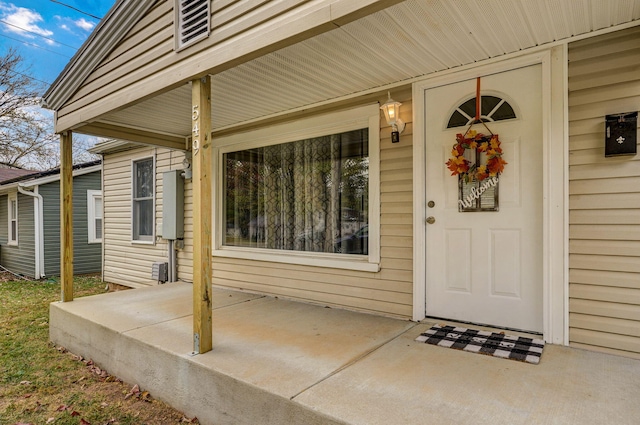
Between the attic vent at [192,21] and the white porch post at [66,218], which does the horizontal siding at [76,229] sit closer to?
the white porch post at [66,218]

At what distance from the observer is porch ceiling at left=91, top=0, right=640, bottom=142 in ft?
7.13

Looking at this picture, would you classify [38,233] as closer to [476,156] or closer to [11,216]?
[11,216]

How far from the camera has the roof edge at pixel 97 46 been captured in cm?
318

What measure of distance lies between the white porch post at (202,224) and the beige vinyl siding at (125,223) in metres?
3.34

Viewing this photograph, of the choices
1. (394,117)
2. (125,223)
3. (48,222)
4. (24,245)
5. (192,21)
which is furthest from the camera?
(24,245)

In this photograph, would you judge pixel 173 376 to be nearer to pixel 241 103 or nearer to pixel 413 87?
pixel 241 103

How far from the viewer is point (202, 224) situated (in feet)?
8.47

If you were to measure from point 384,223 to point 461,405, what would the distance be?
1.84 m

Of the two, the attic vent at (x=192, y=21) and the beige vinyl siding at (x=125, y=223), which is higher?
the attic vent at (x=192, y=21)

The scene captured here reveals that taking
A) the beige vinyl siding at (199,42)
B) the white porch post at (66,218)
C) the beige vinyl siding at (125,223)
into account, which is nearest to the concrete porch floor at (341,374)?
the white porch post at (66,218)

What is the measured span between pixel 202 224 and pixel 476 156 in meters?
2.17

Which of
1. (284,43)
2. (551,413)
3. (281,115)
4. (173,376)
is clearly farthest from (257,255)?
(551,413)

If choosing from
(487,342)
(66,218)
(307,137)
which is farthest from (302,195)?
(66,218)

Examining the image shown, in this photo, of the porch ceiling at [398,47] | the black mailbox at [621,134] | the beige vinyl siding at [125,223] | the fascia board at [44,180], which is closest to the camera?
the porch ceiling at [398,47]
